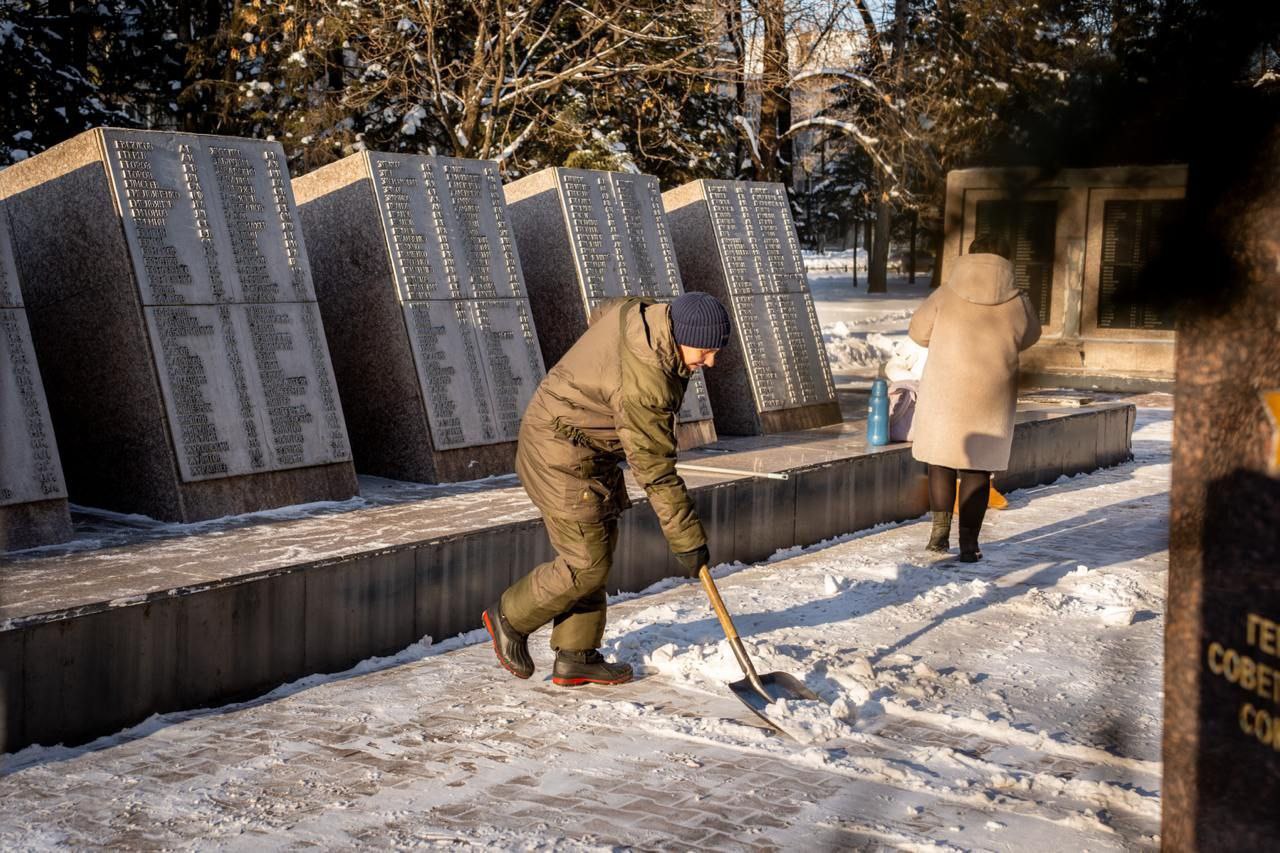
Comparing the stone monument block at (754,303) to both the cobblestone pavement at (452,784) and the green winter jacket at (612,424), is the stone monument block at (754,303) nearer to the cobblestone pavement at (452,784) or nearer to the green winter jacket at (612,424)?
the green winter jacket at (612,424)

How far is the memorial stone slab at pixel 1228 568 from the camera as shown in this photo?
1.99 m

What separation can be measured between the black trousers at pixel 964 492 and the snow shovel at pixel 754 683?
119 inches

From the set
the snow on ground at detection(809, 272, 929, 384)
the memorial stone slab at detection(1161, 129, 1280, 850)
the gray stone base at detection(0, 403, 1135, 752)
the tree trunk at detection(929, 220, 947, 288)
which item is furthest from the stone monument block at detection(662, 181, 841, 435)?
the tree trunk at detection(929, 220, 947, 288)

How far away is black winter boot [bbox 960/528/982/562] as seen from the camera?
8.05m

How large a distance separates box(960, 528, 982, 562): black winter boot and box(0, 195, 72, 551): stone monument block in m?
4.93

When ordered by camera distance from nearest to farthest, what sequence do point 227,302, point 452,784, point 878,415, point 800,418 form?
point 452,784, point 227,302, point 878,415, point 800,418

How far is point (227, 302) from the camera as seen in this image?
7746 mm

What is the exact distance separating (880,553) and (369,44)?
13.0 metres

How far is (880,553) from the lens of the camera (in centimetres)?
843

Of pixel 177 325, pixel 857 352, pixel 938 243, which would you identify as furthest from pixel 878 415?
pixel 857 352

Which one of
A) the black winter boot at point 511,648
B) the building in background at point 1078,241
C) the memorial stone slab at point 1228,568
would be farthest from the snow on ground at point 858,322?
the black winter boot at point 511,648

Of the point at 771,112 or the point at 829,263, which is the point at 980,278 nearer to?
the point at 771,112

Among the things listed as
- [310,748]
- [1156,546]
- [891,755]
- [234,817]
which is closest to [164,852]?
[234,817]

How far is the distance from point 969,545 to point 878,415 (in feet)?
7.13
